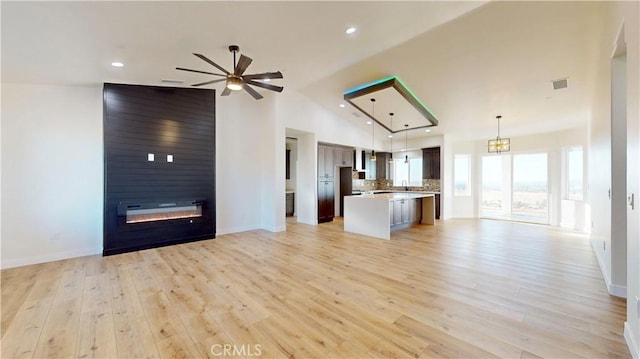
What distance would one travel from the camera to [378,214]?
5.62 m

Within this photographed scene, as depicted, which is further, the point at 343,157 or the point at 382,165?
the point at 382,165

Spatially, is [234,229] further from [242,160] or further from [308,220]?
[308,220]

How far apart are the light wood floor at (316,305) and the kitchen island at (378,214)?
1158 mm

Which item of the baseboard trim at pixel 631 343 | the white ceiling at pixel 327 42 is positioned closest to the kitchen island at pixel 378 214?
the white ceiling at pixel 327 42

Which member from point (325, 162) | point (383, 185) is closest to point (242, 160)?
point (325, 162)

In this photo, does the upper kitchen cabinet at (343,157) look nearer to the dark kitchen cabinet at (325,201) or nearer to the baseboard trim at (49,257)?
the dark kitchen cabinet at (325,201)

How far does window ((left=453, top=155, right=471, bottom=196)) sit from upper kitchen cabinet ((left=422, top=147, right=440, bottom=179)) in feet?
2.54

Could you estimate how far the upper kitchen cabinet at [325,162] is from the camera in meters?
7.47

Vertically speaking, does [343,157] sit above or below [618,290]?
above

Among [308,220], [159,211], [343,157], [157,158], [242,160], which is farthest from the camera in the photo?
[343,157]

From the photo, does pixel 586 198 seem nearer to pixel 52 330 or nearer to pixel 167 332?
pixel 167 332

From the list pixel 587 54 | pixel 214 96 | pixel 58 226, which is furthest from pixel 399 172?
pixel 58 226

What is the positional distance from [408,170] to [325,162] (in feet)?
11.9

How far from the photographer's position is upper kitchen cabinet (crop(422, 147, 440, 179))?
835 centimetres
